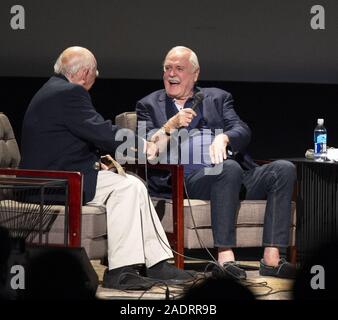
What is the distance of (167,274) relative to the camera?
11.5 ft

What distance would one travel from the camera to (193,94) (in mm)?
4121

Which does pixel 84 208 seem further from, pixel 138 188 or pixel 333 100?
pixel 333 100

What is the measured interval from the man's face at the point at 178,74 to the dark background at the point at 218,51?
75cm

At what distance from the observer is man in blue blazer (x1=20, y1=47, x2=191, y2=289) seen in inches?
134

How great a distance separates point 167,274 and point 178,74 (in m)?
1.05

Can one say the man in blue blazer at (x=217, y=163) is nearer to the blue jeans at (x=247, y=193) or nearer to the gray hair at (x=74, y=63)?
the blue jeans at (x=247, y=193)

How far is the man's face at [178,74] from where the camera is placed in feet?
13.1

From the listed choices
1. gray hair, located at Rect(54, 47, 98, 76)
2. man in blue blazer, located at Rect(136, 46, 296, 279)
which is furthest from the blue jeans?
gray hair, located at Rect(54, 47, 98, 76)

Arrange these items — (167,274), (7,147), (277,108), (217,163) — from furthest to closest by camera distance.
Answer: (277,108), (7,147), (217,163), (167,274)

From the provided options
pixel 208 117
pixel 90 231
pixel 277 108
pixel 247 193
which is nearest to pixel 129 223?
pixel 90 231

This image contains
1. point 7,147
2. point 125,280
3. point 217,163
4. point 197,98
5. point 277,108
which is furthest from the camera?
point 277,108

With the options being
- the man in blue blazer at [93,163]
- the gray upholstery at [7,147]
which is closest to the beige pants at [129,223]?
the man in blue blazer at [93,163]

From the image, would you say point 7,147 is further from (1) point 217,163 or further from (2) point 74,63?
A: (1) point 217,163

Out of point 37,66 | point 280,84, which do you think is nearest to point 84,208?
point 37,66
